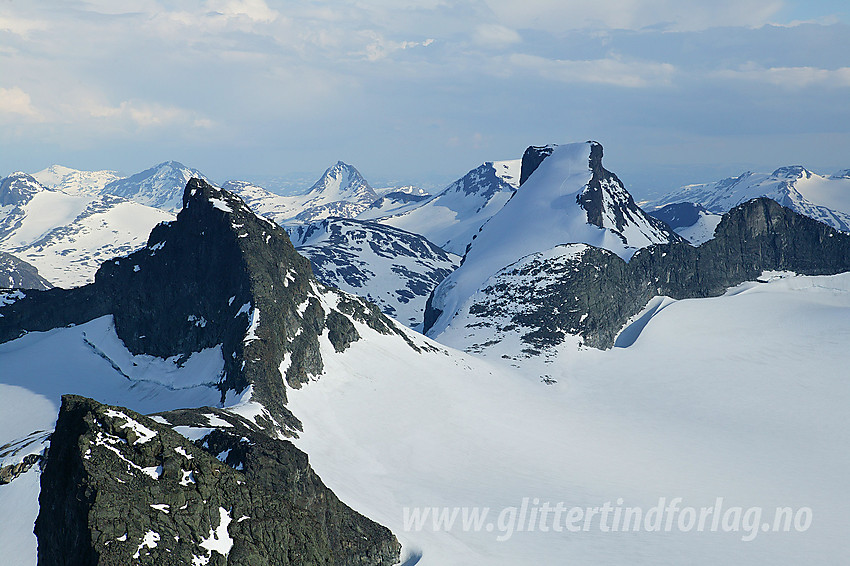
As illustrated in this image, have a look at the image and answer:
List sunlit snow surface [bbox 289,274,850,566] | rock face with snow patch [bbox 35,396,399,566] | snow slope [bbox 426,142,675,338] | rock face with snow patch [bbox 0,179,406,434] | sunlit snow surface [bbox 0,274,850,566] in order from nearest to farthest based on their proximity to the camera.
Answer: rock face with snow patch [bbox 35,396,399,566]
sunlit snow surface [bbox 0,274,850,566]
sunlit snow surface [bbox 289,274,850,566]
rock face with snow patch [bbox 0,179,406,434]
snow slope [bbox 426,142,675,338]

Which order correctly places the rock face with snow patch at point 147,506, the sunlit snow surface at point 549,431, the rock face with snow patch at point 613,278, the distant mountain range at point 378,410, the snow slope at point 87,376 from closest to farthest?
the rock face with snow patch at point 147,506
the distant mountain range at point 378,410
the sunlit snow surface at point 549,431
the snow slope at point 87,376
the rock face with snow patch at point 613,278

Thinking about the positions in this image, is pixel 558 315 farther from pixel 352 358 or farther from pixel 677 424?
pixel 352 358

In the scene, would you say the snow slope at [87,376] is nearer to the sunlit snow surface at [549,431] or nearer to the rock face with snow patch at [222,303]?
the sunlit snow surface at [549,431]

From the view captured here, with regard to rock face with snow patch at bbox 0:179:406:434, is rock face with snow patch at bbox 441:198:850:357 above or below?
above

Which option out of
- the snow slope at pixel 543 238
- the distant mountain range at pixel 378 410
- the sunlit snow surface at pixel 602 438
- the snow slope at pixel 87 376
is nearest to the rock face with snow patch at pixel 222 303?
the distant mountain range at pixel 378 410

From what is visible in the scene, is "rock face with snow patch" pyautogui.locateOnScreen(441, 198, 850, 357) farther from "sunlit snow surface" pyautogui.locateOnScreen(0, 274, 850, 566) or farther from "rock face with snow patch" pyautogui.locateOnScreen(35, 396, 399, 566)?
"rock face with snow patch" pyautogui.locateOnScreen(35, 396, 399, 566)

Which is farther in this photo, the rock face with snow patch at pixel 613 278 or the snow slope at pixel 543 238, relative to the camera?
the snow slope at pixel 543 238

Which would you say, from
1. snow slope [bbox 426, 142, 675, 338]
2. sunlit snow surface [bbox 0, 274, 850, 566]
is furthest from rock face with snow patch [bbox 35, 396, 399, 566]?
snow slope [bbox 426, 142, 675, 338]

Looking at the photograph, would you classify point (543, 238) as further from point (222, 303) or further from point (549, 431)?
point (222, 303)
